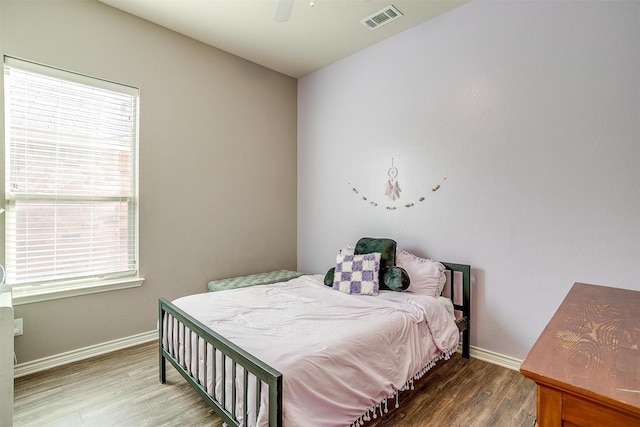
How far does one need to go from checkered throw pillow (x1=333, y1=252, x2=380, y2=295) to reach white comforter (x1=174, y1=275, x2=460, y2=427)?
0.12 m

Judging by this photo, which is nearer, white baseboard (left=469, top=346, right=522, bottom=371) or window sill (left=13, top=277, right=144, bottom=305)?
window sill (left=13, top=277, right=144, bottom=305)

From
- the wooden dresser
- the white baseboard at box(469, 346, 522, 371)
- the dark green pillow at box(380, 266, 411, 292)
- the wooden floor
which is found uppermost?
the wooden dresser

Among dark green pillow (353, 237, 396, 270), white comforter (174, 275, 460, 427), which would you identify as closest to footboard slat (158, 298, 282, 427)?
white comforter (174, 275, 460, 427)

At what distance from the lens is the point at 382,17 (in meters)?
2.86

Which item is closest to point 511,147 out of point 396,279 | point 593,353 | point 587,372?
point 396,279

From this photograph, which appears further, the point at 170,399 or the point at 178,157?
the point at 178,157

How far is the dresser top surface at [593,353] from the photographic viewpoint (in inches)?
29.9

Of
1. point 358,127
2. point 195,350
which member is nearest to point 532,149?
Answer: point 358,127

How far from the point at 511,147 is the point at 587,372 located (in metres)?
2.07

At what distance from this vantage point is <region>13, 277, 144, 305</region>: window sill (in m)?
2.37

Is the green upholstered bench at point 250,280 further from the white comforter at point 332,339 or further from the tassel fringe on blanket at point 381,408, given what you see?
the tassel fringe on blanket at point 381,408

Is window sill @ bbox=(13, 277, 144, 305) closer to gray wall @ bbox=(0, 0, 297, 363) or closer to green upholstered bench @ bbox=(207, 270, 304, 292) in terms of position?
gray wall @ bbox=(0, 0, 297, 363)

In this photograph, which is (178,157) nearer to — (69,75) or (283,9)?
(69,75)

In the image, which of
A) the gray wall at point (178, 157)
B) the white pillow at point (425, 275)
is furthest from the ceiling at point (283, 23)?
the white pillow at point (425, 275)
